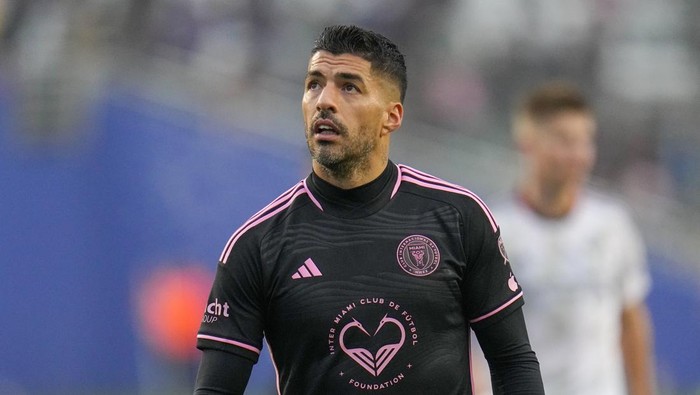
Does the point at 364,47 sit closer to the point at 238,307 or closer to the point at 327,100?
the point at 327,100

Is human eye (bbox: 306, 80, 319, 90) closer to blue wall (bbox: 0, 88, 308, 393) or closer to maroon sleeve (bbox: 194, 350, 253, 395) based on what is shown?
maroon sleeve (bbox: 194, 350, 253, 395)

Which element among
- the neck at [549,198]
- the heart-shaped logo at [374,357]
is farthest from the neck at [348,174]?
the neck at [549,198]

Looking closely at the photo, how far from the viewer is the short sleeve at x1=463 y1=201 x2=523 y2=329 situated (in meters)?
3.68

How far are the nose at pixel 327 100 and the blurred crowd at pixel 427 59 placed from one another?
7028 mm

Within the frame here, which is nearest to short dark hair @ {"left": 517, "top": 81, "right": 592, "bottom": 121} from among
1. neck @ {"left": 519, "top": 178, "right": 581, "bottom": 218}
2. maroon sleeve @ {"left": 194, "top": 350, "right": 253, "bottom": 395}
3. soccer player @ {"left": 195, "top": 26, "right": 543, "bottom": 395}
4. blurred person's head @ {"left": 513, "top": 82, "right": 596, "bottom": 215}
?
blurred person's head @ {"left": 513, "top": 82, "right": 596, "bottom": 215}

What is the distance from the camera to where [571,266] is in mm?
5699

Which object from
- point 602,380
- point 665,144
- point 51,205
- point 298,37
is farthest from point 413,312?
point 665,144

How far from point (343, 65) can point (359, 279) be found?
0.61 meters

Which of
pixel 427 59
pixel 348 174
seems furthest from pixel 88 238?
pixel 348 174

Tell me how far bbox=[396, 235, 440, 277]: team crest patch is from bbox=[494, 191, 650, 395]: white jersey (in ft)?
6.76

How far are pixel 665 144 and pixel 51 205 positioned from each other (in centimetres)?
586

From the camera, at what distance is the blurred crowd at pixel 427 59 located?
10.4 metres

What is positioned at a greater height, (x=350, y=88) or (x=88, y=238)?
(x=88, y=238)

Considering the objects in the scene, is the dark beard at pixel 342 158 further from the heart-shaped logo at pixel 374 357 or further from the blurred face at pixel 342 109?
the heart-shaped logo at pixel 374 357
